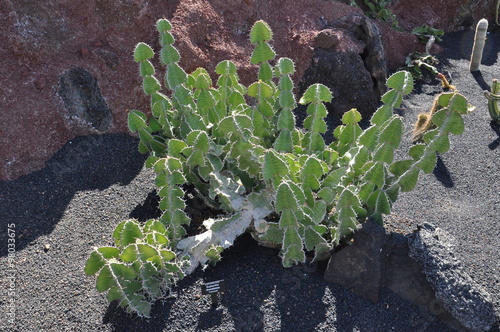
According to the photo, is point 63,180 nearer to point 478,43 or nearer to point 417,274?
point 417,274

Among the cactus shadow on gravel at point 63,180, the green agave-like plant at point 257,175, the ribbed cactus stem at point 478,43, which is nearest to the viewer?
the green agave-like plant at point 257,175

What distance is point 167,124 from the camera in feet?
11.4

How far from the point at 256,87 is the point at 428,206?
155 centimetres

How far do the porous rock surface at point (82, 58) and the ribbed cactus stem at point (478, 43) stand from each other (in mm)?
2359

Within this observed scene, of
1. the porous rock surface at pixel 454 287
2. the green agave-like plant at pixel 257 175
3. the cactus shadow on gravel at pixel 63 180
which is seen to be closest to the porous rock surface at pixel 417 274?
the porous rock surface at pixel 454 287

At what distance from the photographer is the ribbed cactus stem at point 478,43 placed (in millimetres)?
5879

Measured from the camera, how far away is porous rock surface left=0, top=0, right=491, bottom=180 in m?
3.90

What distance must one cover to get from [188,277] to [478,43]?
15.9ft

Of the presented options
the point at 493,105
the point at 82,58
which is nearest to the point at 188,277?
the point at 82,58

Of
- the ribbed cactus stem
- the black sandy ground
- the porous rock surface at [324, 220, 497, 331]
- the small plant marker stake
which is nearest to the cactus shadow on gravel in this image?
the black sandy ground

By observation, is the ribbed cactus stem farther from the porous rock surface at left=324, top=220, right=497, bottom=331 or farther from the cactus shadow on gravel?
the cactus shadow on gravel

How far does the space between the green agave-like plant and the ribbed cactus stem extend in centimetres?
347

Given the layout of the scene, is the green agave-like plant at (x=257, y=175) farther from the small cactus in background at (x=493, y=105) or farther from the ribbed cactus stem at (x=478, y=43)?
the ribbed cactus stem at (x=478, y=43)

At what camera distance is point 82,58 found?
420 cm
